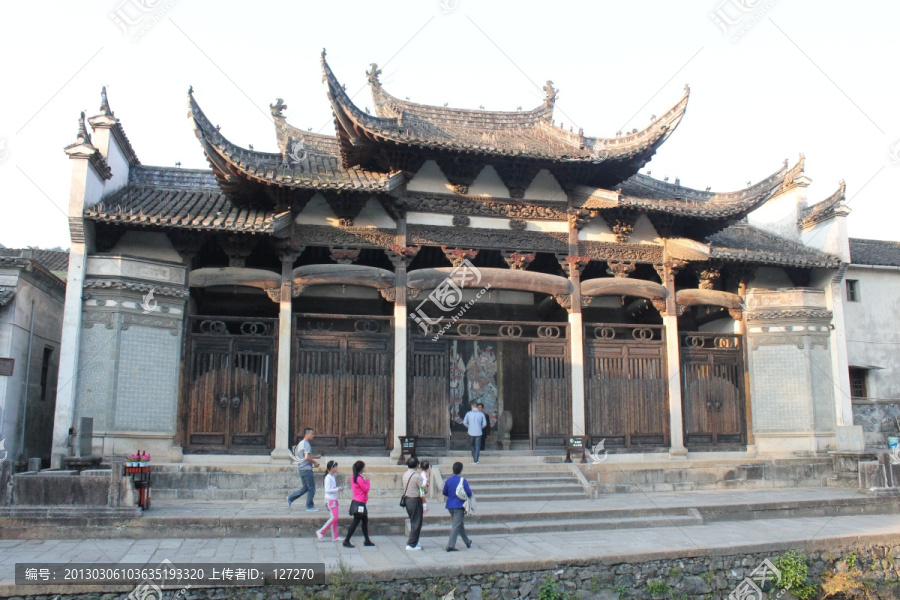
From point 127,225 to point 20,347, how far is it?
346cm

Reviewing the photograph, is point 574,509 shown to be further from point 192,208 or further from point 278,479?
point 192,208

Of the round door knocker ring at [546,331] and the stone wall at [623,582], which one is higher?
the round door knocker ring at [546,331]

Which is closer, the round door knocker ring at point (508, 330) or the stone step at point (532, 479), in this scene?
the stone step at point (532, 479)

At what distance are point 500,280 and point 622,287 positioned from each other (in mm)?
2639

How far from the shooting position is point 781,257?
15242mm

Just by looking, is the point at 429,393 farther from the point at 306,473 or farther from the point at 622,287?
the point at 622,287

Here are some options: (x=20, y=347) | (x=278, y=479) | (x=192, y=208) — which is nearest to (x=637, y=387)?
(x=278, y=479)

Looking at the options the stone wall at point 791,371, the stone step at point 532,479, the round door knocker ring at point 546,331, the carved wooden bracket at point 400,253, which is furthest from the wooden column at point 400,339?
the stone wall at point 791,371

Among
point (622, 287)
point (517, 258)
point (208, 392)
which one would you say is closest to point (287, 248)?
point (208, 392)

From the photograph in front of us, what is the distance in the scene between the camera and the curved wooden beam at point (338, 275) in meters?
13.6

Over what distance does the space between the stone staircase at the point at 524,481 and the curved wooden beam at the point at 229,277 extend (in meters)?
4.76

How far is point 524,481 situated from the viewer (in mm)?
12711

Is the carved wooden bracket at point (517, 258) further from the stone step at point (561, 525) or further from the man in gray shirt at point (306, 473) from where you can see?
the man in gray shirt at point (306, 473)

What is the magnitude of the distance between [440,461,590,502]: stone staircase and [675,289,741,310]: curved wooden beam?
454cm
